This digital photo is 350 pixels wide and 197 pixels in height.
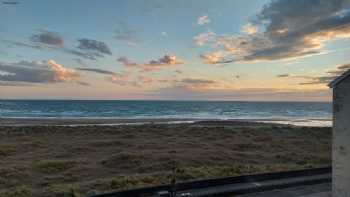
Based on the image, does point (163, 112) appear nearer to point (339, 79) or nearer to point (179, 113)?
point (179, 113)

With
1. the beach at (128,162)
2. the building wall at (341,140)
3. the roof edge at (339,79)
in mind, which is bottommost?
the beach at (128,162)

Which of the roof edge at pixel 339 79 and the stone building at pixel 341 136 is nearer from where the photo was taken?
the roof edge at pixel 339 79

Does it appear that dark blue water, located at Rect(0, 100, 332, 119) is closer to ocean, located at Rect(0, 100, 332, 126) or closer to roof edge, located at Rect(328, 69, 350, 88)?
ocean, located at Rect(0, 100, 332, 126)

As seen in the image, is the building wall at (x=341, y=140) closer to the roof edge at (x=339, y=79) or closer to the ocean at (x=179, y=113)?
the roof edge at (x=339, y=79)

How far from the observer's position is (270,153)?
1559 centimetres

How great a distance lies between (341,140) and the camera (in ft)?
24.4

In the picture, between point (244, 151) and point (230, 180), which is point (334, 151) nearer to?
point (230, 180)

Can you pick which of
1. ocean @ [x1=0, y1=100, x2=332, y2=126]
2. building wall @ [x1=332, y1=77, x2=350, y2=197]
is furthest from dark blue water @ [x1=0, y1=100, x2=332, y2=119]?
building wall @ [x1=332, y1=77, x2=350, y2=197]

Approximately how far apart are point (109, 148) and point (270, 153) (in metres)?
7.88

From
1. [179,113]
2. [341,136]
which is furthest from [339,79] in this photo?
[179,113]

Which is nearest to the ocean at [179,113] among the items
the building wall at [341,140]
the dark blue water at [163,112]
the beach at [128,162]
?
the dark blue water at [163,112]

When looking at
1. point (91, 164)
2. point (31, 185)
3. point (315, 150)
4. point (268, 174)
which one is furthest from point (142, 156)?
point (315, 150)

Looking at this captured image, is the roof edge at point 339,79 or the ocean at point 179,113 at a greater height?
the roof edge at point 339,79

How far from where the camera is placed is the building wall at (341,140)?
24.0 ft
